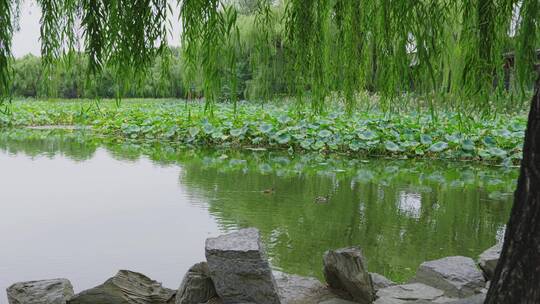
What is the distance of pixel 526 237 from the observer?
99 centimetres

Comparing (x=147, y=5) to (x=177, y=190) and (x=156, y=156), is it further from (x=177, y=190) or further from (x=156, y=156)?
(x=156, y=156)

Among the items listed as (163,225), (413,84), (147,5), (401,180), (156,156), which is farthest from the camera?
(156,156)

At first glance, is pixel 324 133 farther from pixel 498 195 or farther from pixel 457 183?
pixel 498 195

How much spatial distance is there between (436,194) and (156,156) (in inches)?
117

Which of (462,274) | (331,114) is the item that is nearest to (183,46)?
(462,274)

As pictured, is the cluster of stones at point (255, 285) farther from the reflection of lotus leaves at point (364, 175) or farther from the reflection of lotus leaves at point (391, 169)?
the reflection of lotus leaves at point (391, 169)

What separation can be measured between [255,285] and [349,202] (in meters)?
1.96

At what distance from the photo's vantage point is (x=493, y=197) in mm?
3975

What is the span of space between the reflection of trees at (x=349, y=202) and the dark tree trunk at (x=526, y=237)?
54.1 inches

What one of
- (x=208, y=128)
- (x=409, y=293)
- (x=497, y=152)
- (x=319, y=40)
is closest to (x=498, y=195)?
(x=497, y=152)

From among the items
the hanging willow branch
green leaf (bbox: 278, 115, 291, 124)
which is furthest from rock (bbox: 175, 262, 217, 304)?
green leaf (bbox: 278, 115, 291, 124)

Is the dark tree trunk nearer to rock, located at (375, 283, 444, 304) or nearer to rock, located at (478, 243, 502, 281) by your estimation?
rock, located at (375, 283, 444, 304)

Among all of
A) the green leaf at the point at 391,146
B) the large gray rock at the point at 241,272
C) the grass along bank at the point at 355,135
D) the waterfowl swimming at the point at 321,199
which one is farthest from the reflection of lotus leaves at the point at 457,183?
the large gray rock at the point at 241,272

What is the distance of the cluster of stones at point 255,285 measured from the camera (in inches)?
72.5
